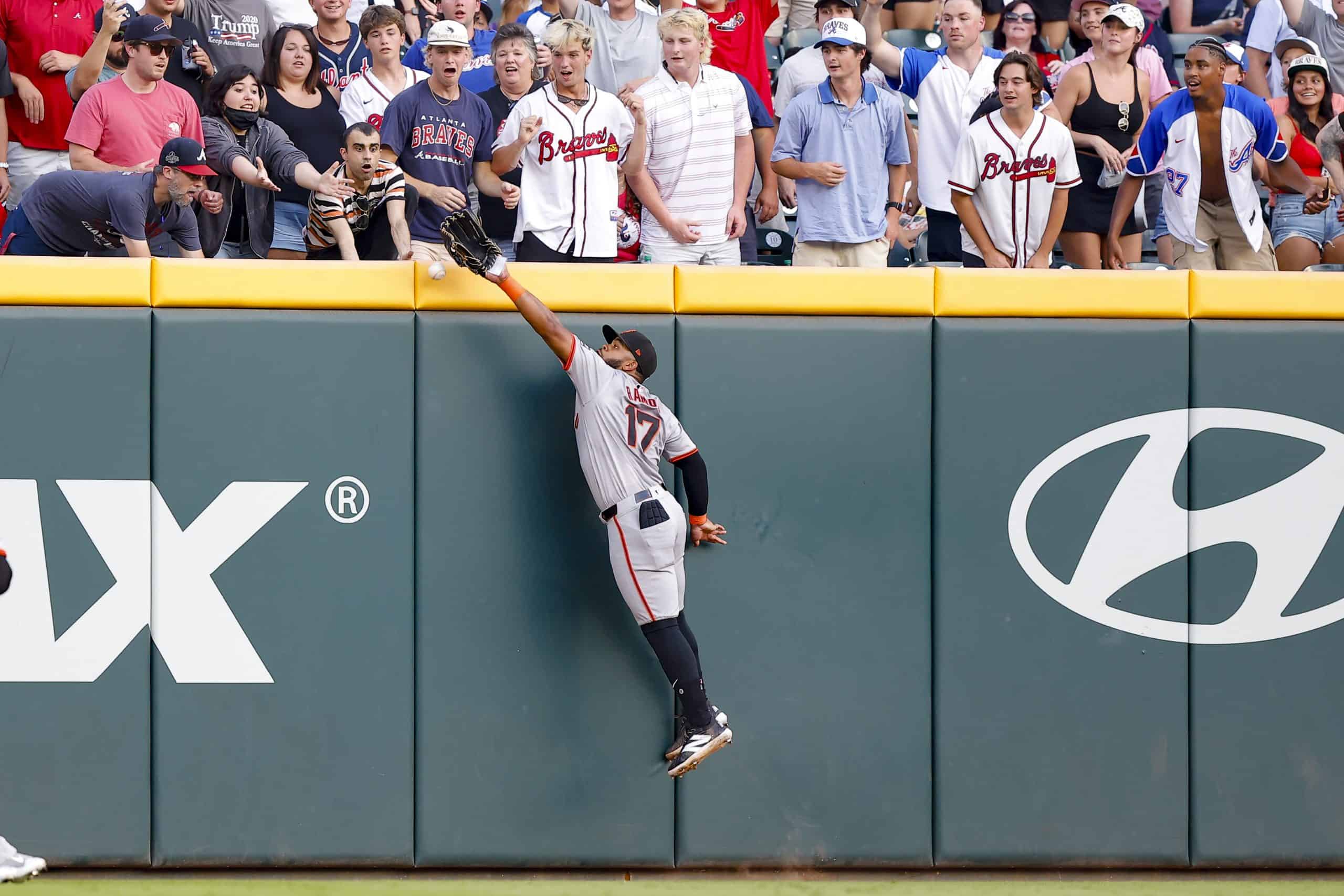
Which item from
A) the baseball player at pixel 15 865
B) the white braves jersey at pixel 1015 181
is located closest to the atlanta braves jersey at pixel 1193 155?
the white braves jersey at pixel 1015 181

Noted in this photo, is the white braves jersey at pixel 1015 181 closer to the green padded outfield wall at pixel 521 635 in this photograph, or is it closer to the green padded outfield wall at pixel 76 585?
the green padded outfield wall at pixel 521 635

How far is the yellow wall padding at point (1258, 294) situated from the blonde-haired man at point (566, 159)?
2.58 metres

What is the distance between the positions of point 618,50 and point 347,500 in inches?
149

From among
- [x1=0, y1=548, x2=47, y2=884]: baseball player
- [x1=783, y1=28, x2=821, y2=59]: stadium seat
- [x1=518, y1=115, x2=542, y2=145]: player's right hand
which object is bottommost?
[x1=0, y1=548, x2=47, y2=884]: baseball player

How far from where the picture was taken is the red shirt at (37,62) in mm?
7422

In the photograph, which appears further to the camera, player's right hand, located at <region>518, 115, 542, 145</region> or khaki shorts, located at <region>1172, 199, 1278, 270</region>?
khaki shorts, located at <region>1172, 199, 1278, 270</region>

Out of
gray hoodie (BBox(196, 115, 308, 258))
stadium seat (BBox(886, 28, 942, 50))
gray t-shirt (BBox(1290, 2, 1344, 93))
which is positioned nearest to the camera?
gray hoodie (BBox(196, 115, 308, 258))

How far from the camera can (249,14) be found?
7848 millimetres

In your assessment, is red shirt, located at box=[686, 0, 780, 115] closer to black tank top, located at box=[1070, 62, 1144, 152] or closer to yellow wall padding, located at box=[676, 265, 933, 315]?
black tank top, located at box=[1070, 62, 1144, 152]

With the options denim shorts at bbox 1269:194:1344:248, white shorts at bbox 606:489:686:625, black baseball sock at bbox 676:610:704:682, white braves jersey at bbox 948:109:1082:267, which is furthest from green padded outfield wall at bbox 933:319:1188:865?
denim shorts at bbox 1269:194:1344:248

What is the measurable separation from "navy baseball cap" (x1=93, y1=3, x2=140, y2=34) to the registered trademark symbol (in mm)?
2839

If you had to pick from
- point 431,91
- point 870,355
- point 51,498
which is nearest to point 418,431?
point 51,498

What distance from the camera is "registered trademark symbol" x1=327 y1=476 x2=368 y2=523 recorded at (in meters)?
5.41

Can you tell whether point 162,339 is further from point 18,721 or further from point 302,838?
point 302,838
